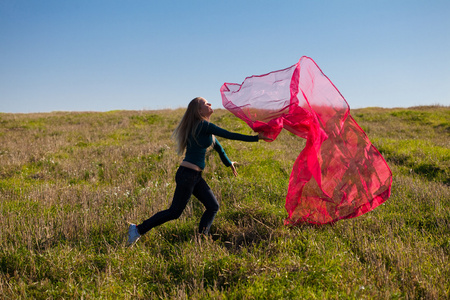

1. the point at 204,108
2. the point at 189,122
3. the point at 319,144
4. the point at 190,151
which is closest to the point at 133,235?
the point at 190,151

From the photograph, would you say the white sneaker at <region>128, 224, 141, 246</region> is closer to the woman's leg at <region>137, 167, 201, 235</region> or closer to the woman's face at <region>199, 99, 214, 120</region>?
the woman's leg at <region>137, 167, 201, 235</region>

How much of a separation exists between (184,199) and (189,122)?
41.5 inches

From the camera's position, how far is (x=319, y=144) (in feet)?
14.0

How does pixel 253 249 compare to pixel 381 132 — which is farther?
pixel 381 132

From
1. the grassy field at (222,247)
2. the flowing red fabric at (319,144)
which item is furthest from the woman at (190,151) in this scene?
the flowing red fabric at (319,144)

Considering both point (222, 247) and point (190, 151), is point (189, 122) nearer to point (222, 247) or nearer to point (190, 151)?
point (190, 151)

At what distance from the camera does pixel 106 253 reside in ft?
13.0

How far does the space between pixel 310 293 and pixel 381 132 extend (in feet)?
50.5

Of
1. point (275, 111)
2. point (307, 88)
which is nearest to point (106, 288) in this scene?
point (275, 111)

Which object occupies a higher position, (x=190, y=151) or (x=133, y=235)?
(x=190, y=151)

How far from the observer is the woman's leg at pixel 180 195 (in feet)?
→ 13.2

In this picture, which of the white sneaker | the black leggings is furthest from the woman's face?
the white sneaker

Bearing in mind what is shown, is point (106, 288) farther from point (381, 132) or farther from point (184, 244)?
point (381, 132)

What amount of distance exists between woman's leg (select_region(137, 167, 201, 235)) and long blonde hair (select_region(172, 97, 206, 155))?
371mm
